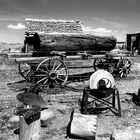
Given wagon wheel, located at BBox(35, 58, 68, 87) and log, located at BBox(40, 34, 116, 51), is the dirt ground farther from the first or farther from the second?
log, located at BBox(40, 34, 116, 51)

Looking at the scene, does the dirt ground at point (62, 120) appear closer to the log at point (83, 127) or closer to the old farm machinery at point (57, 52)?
the log at point (83, 127)

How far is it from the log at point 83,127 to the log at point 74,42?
5.22m

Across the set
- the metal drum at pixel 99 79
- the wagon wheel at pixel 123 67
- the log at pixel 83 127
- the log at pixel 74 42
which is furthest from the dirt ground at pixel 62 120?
the wagon wheel at pixel 123 67

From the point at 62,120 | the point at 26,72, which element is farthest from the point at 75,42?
the point at 62,120

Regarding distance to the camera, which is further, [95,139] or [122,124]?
[122,124]

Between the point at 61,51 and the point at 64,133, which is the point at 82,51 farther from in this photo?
the point at 64,133

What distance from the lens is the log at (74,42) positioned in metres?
10.2

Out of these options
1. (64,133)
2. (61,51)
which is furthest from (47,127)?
(61,51)

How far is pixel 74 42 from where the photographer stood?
10906 millimetres

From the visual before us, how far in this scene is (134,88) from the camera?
35.6 ft

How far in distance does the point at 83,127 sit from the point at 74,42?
6.03 meters

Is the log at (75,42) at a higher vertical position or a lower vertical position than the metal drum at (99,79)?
higher

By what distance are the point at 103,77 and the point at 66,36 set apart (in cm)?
389

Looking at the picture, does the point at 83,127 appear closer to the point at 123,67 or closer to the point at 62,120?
the point at 62,120
